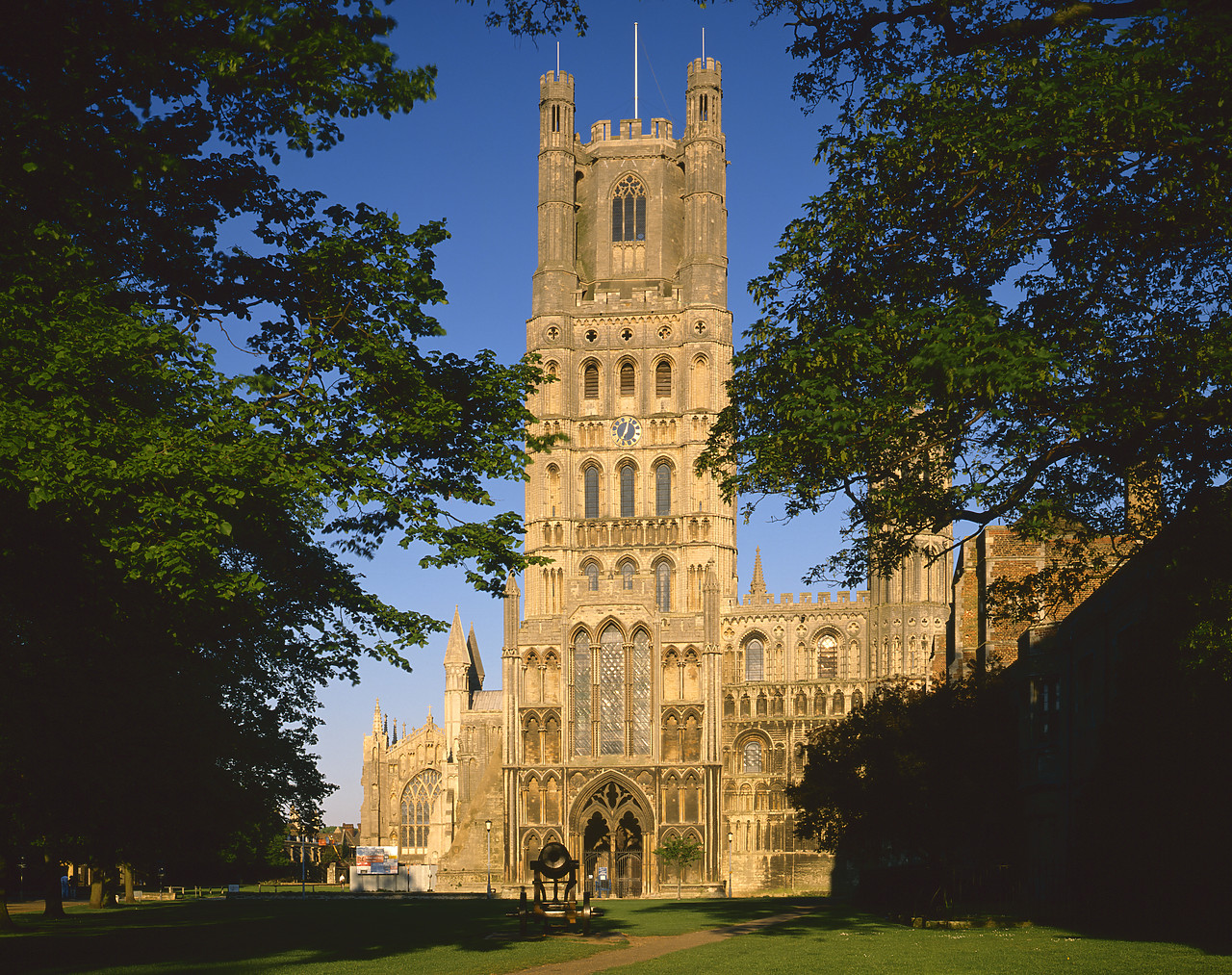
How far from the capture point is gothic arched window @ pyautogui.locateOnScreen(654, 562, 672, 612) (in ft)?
Result: 266

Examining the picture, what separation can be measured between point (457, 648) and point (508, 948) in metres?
86.7

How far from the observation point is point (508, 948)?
2488cm

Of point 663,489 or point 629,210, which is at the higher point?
point 629,210

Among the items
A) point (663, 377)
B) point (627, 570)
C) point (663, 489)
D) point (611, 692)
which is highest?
point (663, 377)

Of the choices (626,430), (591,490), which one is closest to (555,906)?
(591,490)

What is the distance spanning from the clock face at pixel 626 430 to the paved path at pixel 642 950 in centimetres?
5070

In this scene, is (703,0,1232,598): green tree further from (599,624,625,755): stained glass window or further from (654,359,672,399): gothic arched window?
(654,359,672,399): gothic arched window

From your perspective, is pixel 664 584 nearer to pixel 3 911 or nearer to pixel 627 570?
pixel 627 570

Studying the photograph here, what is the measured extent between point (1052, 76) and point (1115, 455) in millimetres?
4622

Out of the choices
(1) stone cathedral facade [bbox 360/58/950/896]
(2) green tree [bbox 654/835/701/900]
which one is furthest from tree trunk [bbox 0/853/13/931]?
(2) green tree [bbox 654/835/701/900]

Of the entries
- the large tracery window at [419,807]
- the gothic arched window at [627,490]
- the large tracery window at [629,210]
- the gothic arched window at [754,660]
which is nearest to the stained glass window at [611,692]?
the gothic arched window at [627,490]

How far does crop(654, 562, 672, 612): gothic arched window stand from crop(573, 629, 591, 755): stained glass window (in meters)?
5.97

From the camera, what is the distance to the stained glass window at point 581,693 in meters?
76.1

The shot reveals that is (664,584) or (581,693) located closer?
(581,693)
